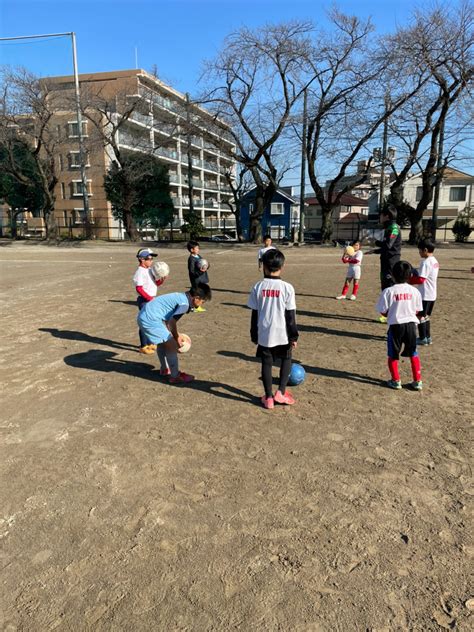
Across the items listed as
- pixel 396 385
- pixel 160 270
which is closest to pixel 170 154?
pixel 160 270

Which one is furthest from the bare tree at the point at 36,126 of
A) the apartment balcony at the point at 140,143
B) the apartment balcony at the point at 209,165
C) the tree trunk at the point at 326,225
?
the apartment balcony at the point at 209,165

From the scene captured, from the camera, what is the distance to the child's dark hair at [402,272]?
456 cm

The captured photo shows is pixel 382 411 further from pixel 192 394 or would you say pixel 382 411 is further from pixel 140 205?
pixel 140 205

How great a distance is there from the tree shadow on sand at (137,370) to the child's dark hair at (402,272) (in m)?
2.03

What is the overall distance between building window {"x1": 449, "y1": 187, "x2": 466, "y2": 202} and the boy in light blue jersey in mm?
49152

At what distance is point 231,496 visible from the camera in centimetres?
286

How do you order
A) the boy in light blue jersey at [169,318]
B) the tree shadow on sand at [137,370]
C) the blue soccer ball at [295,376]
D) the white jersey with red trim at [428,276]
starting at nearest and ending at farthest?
the boy in light blue jersey at [169,318] → the tree shadow on sand at [137,370] → the blue soccer ball at [295,376] → the white jersey with red trim at [428,276]

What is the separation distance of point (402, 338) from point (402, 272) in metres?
0.71

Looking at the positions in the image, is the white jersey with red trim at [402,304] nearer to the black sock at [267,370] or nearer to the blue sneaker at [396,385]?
the blue sneaker at [396,385]

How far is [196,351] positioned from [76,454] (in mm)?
2888

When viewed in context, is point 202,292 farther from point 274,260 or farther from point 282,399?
point 282,399

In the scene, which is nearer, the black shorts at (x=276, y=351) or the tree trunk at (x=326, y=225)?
the black shorts at (x=276, y=351)

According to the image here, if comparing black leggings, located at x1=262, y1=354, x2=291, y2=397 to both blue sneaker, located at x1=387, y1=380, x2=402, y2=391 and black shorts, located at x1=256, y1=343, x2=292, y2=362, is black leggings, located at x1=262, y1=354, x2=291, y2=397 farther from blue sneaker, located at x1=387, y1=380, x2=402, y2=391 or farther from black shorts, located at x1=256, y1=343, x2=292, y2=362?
blue sneaker, located at x1=387, y1=380, x2=402, y2=391

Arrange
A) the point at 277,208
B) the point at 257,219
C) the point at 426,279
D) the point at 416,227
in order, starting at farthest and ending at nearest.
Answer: the point at 277,208 → the point at 257,219 → the point at 416,227 → the point at 426,279
